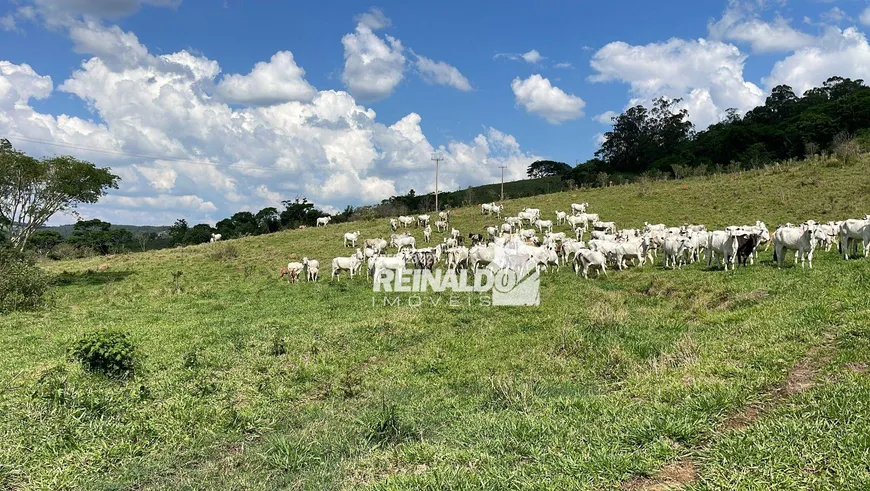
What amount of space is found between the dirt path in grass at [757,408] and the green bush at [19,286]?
22.7 m

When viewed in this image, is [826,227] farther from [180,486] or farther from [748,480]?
[180,486]

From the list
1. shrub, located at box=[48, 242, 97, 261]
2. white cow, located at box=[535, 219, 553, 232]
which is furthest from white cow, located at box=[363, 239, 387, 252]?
shrub, located at box=[48, 242, 97, 261]

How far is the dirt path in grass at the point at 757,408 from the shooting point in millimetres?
4520

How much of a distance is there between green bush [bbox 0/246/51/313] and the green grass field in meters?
3.57

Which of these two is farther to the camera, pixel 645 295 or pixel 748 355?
pixel 645 295

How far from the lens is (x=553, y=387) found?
7.81 m

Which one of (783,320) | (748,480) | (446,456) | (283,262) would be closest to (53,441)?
(446,456)

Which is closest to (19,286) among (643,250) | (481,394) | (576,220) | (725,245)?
(481,394)

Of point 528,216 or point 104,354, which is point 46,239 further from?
point 104,354

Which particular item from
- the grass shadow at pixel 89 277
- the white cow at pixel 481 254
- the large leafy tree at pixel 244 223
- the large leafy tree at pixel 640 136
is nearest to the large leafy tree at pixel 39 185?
the grass shadow at pixel 89 277

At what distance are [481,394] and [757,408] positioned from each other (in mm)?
3810

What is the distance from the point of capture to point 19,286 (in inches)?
750

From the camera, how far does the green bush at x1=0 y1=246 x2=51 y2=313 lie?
60.7 ft

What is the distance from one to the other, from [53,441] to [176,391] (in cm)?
224
